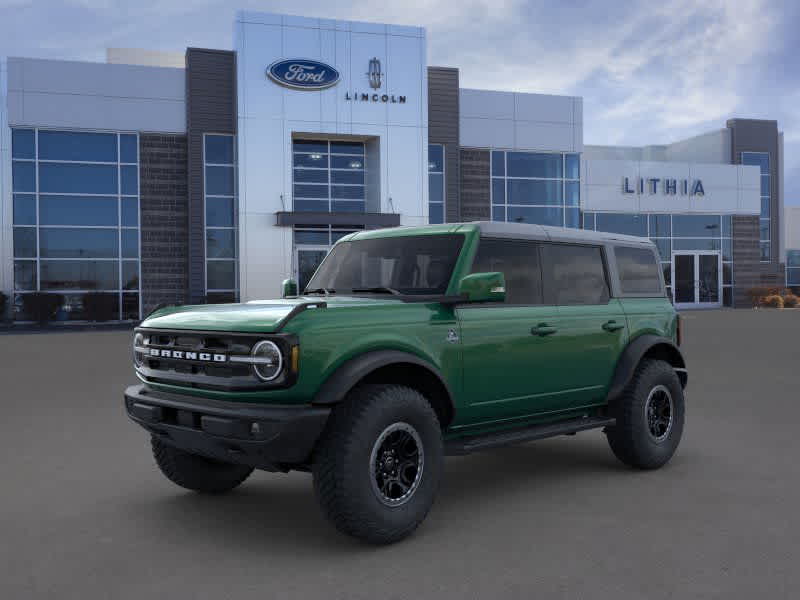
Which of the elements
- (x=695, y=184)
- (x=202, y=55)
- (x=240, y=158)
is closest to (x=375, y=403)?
(x=240, y=158)

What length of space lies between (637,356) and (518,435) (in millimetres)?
1471

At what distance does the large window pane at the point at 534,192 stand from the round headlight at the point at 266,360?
3034 cm

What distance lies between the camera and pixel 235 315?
4.59 meters

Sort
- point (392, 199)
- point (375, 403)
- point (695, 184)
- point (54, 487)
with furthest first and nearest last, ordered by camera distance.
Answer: point (695, 184)
point (392, 199)
point (54, 487)
point (375, 403)

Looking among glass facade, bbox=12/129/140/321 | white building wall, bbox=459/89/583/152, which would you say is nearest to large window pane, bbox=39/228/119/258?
glass facade, bbox=12/129/140/321

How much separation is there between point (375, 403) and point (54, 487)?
9.68 feet

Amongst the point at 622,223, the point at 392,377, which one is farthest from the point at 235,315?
the point at 622,223

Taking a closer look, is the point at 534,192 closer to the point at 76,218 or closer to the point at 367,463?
the point at 76,218

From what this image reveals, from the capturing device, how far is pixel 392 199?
29797 millimetres

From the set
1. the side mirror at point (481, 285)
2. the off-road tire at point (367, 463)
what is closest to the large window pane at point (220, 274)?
the side mirror at point (481, 285)

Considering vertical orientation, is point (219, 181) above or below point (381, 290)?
above

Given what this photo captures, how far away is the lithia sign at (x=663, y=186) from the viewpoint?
37594 millimetres

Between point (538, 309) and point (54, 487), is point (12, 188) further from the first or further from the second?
point (538, 309)

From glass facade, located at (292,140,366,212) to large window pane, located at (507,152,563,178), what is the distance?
278 inches
